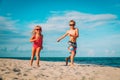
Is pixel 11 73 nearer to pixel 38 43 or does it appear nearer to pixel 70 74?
pixel 70 74

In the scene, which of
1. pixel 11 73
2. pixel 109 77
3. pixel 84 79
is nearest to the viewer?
pixel 11 73

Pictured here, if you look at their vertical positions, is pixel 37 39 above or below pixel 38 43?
above

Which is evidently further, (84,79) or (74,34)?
(74,34)

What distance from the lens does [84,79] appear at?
7.28 m

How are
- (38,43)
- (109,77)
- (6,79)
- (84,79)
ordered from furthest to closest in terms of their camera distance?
(38,43)
(109,77)
(84,79)
(6,79)

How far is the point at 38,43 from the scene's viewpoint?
9.56 metres

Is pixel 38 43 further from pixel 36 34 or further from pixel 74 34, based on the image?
pixel 74 34

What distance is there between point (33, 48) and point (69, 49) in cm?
169

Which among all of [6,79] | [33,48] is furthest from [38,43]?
[6,79]

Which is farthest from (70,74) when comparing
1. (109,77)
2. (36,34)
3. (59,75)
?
(36,34)

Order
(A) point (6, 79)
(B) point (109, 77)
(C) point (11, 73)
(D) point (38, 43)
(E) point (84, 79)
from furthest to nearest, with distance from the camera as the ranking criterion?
(D) point (38, 43) → (B) point (109, 77) → (E) point (84, 79) → (C) point (11, 73) → (A) point (6, 79)

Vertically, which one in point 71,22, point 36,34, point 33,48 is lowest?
point 33,48

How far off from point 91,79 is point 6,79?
10.0ft

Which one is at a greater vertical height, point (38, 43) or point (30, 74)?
point (38, 43)
